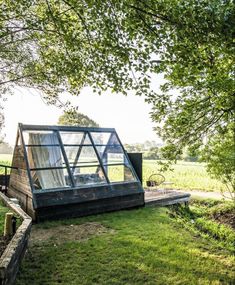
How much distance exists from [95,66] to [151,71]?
2.56 ft

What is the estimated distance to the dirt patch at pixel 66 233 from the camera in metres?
4.49

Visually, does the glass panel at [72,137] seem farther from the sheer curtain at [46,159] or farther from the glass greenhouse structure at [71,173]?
the sheer curtain at [46,159]

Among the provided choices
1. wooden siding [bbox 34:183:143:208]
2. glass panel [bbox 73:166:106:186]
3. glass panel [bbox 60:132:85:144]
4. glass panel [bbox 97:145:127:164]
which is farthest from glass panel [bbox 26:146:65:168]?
glass panel [bbox 97:145:127:164]

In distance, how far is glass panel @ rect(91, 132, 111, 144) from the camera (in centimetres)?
749

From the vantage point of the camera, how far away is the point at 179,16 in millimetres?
2557

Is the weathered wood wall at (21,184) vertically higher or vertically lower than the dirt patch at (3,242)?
higher

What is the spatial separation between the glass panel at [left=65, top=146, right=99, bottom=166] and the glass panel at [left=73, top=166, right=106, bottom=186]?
0.71 ft

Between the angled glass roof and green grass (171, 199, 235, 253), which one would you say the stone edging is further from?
green grass (171, 199, 235, 253)

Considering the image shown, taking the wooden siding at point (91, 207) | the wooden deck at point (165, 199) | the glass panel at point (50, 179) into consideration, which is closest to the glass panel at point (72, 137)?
the glass panel at point (50, 179)

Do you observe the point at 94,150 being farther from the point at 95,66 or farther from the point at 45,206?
the point at 95,66

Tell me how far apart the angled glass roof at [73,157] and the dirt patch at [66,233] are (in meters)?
1.12

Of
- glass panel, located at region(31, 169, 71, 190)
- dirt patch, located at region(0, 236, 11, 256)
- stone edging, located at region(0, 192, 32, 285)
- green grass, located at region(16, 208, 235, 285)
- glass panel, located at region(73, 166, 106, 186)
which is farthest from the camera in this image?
glass panel, located at region(73, 166, 106, 186)

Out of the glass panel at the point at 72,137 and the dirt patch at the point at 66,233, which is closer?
the dirt patch at the point at 66,233

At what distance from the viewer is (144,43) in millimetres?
3033
